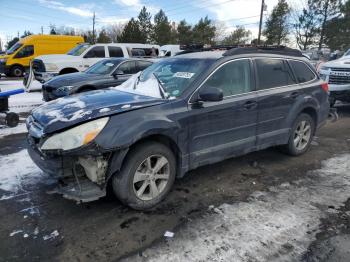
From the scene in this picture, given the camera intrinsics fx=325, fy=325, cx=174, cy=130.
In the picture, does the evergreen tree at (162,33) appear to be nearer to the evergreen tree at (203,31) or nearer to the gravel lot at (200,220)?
the evergreen tree at (203,31)

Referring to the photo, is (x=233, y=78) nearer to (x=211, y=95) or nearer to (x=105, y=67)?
(x=211, y=95)

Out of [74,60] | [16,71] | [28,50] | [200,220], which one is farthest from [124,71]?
[28,50]

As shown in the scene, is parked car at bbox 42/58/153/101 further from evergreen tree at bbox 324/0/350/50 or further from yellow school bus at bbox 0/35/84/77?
evergreen tree at bbox 324/0/350/50

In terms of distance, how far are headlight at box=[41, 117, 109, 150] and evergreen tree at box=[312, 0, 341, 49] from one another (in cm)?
4091

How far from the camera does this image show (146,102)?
369cm

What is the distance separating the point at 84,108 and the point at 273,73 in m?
2.83

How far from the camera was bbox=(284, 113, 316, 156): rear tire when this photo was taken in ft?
17.4

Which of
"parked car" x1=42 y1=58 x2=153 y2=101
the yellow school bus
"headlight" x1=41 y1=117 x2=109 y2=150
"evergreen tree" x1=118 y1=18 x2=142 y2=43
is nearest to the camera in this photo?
"headlight" x1=41 y1=117 x2=109 y2=150

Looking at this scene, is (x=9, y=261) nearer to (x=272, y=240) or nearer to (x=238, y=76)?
(x=272, y=240)

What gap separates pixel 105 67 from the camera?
9758 millimetres

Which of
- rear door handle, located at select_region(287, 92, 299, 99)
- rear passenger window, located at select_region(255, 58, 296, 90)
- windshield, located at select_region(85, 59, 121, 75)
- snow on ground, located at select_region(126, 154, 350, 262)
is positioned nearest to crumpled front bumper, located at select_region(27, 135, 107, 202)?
snow on ground, located at select_region(126, 154, 350, 262)

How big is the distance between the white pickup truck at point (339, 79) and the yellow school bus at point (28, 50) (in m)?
17.1

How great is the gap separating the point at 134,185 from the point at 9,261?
1.35 meters

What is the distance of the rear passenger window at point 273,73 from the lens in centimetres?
464
